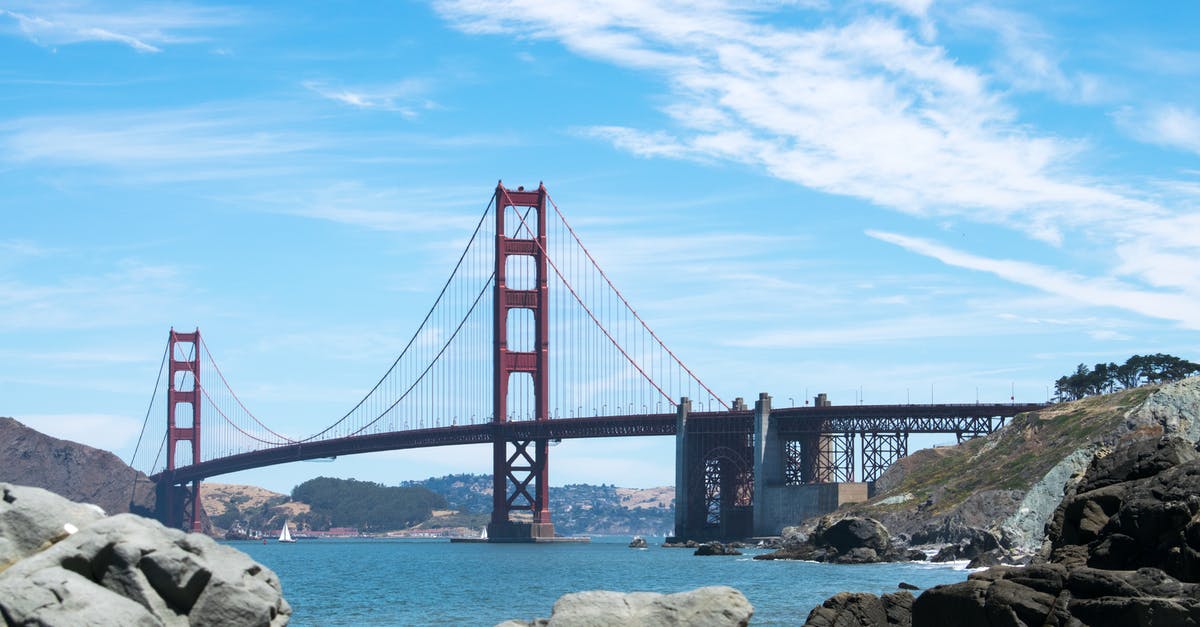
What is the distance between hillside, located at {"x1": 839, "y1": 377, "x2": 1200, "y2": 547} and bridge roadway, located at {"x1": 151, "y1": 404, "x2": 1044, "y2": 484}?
8.31ft

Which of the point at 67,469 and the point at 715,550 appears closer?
the point at 715,550

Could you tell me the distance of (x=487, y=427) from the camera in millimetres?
A: 108938

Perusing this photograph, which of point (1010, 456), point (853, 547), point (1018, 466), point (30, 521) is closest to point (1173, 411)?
point (1018, 466)

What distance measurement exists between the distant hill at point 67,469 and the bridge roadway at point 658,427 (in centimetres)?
4497

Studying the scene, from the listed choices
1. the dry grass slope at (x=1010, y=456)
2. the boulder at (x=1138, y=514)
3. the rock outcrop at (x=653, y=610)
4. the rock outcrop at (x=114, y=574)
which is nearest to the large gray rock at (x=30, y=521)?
the rock outcrop at (x=114, y=574)

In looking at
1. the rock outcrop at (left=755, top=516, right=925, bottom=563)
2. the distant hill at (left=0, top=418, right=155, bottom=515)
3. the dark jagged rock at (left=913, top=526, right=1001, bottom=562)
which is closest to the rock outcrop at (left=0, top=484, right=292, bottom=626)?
the dark jagged rock at (left=913, top=526, right=1001, bottom=562)

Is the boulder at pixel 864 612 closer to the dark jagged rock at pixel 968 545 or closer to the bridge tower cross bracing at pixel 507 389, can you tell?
the dark jagged rock at pixel 968 545

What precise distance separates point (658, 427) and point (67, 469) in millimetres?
95585

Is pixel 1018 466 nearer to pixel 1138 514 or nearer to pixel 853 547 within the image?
pixel 853 547

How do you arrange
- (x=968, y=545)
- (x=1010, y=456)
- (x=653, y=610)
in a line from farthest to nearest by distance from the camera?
1. (x=1010, y=456)
2. (x=968, y=545)
3. (x=653, y=610)

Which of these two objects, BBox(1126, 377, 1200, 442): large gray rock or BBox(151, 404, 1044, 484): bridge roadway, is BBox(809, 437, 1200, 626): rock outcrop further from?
BBox(151, 404, 1044, 484): bridge roadway

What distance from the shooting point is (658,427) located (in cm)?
10531

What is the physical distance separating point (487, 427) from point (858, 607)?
83126mm

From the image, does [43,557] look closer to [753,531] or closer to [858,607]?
[858,607]
